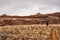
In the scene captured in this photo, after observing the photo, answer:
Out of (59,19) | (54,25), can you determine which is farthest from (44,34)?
(59,19)

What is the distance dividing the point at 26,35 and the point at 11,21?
2303 mm

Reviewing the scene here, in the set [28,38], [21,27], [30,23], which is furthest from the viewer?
[30,23]

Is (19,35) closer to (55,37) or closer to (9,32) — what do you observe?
(9,32)

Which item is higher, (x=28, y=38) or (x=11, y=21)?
(x=11, y=21)

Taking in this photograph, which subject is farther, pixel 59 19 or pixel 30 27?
pixel 59 19

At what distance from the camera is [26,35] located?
11.5 m

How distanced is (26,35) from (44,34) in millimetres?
1059

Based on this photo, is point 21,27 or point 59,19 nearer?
point 21,27

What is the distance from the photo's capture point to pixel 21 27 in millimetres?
12070

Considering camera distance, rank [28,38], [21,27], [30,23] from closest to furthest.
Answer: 1. [28,38]
2. [21,27]
3. [30,23]

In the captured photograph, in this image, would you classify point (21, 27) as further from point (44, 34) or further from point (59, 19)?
point (59, 19)

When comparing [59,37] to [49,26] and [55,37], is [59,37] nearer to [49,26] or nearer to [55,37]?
[55,37]

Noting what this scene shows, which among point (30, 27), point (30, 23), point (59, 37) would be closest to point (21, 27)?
point (30, 27)

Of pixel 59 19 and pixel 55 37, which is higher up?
pixel 59 19
